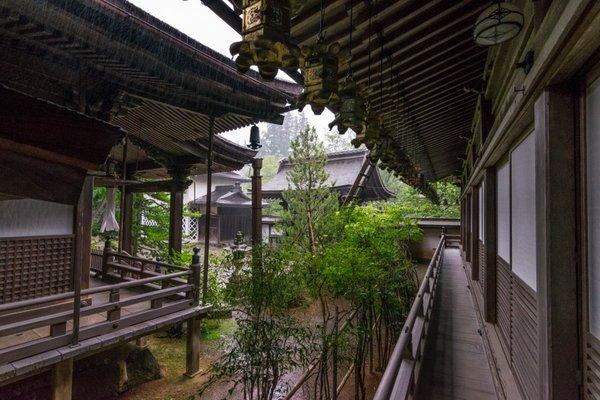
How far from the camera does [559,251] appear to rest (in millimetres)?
1809

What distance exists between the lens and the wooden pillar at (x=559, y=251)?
1800 millimetres

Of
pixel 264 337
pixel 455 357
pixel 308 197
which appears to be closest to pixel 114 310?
pixel 264 337

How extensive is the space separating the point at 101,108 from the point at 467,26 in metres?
5.67

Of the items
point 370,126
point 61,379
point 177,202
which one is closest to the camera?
point 370,126

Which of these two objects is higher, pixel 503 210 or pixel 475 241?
pixel 503 210

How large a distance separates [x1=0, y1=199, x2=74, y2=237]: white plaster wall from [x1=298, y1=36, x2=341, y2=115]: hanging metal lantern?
16.7 ft

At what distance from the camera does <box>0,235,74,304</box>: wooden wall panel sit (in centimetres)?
482

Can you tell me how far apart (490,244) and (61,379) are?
6895 mm

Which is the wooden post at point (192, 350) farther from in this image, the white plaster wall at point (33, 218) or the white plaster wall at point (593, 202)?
the white plaster wall at point (593, 202)

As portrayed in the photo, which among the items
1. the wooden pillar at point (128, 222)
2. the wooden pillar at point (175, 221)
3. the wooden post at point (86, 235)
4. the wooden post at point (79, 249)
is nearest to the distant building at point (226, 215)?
the wooden pillar at point (128, 222)

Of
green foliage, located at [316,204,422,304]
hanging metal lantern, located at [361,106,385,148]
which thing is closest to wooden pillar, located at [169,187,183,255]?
green foliage, located at [316,204,422,304]

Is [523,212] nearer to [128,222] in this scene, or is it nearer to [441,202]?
[128,222]

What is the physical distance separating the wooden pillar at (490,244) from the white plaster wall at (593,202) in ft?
10.8

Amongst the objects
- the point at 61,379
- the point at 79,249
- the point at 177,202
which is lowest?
the point at 61,379
